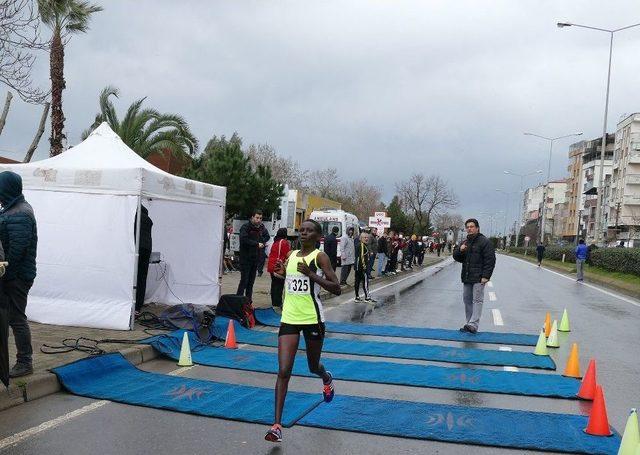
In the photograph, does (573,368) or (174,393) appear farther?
(573,368)

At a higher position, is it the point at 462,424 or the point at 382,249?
the point at 382,249

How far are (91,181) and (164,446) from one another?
239 inches

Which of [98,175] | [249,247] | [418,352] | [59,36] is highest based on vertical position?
[59,36]

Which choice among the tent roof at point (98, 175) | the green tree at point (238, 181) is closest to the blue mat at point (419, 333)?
the tent roof at point (98, 175)

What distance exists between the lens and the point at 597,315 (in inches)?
624

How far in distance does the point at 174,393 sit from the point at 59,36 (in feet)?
50.8

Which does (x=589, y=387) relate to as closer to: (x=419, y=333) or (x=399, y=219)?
(x=419, y=333)

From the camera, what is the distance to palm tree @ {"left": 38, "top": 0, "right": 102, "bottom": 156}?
1841cm

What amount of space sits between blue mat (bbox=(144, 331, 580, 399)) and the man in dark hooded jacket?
2.11m

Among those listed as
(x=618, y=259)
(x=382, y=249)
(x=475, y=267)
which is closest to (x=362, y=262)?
(x=475, y=267)

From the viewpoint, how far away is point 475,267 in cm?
1140

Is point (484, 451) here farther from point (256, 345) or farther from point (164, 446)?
point (256, 345)

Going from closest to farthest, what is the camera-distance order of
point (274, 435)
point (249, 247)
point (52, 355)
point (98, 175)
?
point (274, 435) → point (52, 355) → point (98, 175) → point (249, 247)

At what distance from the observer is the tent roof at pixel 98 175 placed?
992cm
